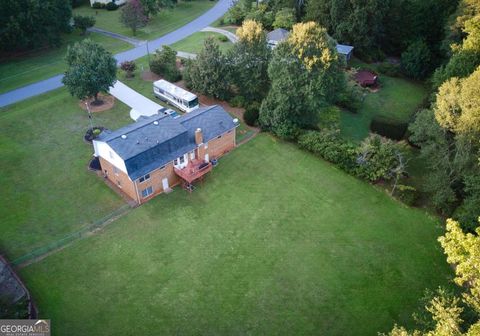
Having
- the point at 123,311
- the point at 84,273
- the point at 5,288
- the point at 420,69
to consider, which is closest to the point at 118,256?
the point at 84,273

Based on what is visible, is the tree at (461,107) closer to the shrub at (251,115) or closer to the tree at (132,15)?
the shrub at (251,115)

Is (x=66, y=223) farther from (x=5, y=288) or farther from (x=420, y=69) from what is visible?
(x=420, y=69)

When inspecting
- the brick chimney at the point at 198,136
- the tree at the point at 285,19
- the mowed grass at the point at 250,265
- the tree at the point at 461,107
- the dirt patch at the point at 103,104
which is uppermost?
the tree at the point at 461,107

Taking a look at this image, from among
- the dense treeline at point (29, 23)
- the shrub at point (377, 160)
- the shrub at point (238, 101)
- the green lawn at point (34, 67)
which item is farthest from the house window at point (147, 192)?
the dense treeline at point (29, 23)

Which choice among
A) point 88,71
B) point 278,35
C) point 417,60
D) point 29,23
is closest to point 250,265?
point 88,71

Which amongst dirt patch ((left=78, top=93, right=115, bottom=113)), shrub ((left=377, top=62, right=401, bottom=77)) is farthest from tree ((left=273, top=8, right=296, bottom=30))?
dirt patch ((left=78, top=93, right=115, bottom=113))

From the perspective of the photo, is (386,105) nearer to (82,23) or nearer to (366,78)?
(366,78)

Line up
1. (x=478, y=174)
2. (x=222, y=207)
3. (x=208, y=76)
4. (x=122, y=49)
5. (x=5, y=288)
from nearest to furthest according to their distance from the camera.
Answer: (x=5, y=288) < (x=478, y=174) < (x=222, y=207) < (x=208, y=76) < (x=122, y=49)
